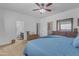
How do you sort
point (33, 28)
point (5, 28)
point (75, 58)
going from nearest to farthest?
point (75, 58), point (33, 28), point (5, 28)

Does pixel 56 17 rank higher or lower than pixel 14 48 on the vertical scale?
higher

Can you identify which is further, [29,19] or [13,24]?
[13,24]

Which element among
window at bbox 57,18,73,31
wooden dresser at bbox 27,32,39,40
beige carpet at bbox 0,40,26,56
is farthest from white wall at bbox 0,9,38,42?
window at bbox 57,18,73,31

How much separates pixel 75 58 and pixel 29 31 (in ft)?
5.11

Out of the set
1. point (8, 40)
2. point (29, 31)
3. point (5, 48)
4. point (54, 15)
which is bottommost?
point (5, 48)

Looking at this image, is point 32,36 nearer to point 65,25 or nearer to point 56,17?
point 56,17

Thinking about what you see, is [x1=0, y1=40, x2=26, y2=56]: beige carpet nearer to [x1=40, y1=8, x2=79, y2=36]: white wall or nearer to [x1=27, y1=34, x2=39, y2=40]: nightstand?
[x1=27, y1=34, x2=39, y2=40]: nightstand

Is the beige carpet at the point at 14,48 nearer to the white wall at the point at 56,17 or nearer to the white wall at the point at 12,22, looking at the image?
the white wall at the point at 12,22

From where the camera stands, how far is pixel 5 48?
8.63 feet

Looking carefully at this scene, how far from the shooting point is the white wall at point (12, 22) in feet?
8.13

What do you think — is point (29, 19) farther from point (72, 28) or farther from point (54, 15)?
point (72, 28)

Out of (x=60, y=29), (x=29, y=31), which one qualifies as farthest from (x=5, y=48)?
(x=60, y=29)

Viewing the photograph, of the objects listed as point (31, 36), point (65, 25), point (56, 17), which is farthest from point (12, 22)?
point (65, 25)

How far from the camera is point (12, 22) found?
265cm
